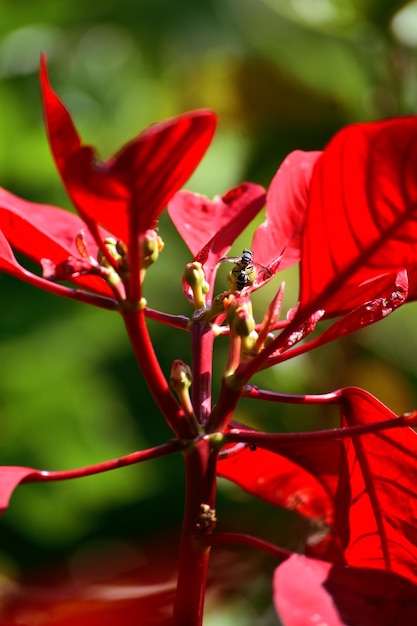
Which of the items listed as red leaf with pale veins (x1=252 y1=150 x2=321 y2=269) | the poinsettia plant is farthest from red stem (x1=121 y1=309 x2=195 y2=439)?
red leaf with pale veins (x1=252 y1=150 x2=321 y2=269)

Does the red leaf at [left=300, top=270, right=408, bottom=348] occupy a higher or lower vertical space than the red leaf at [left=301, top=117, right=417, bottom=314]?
lower

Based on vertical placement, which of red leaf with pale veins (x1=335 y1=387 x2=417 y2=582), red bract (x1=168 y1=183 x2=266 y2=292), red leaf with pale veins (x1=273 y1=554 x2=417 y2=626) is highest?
red bract (x1=168 y1=183 x2=266 y2=292)

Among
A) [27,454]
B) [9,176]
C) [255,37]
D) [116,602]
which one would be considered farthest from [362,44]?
[116,602]

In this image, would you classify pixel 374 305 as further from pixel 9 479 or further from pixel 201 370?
pixel 9 479

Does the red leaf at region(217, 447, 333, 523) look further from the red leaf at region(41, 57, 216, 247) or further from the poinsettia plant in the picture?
the red leaf at region(41, 57, 216, 247)

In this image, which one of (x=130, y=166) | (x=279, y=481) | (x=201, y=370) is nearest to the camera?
(x=130, y=166)

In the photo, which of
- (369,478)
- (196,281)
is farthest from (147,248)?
(369,478)

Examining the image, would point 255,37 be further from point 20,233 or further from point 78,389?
point 20,233
